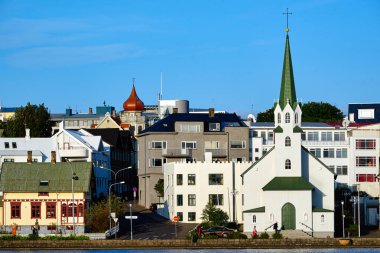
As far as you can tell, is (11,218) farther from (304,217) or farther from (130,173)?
(130,173)

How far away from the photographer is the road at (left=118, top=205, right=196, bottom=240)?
416ft

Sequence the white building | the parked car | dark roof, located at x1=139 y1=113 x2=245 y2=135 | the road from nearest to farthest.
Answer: the parked car, the road, the white building, dark roof, located at x1=139 y1=113 x2=245 y2=135

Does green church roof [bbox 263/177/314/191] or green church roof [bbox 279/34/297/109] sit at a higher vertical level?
green church roof [bbox 279/34/297/109]

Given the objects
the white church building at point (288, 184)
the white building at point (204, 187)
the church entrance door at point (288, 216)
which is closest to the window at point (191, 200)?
the white building at point (204, 187)

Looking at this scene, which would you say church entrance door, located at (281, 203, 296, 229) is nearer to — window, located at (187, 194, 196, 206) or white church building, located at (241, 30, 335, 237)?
white church building, located at (241, 30, 335, 237)

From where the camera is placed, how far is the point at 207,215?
136 m

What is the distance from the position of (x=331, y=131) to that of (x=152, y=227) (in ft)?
111

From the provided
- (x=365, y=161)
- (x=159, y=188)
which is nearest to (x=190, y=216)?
(x=159, y=188)

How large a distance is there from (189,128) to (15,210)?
1517 inches

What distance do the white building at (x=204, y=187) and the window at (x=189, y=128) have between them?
18.4 m

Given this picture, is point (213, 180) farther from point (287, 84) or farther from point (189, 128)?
point (189, 128)

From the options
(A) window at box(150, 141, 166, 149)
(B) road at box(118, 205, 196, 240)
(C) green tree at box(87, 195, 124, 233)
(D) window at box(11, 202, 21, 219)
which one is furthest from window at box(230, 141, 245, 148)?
(D) window at box(11, 202, 21, 219)

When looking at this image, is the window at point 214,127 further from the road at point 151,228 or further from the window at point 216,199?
the window at point 216,199

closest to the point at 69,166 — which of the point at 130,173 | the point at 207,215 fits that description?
the point at 207,215
